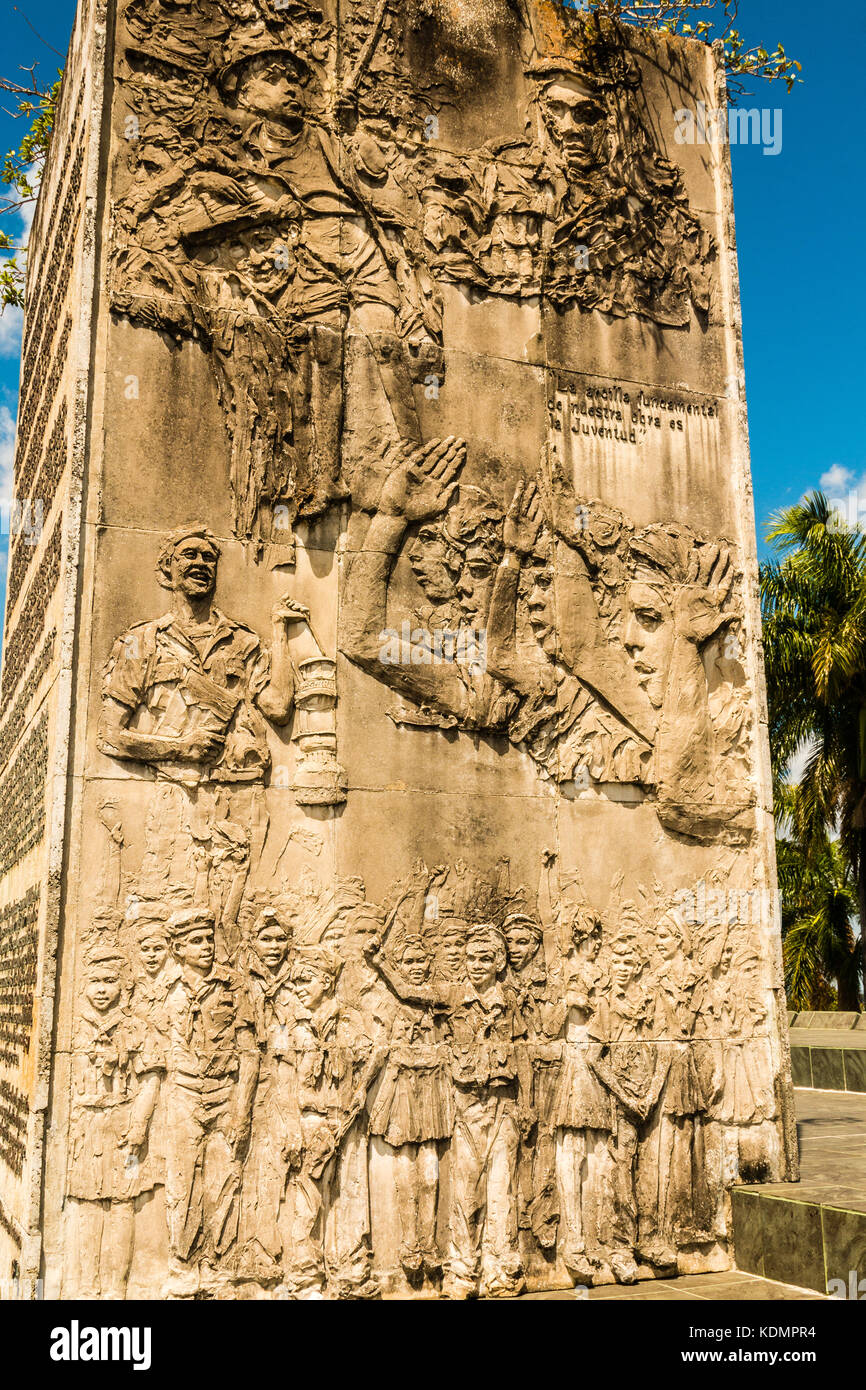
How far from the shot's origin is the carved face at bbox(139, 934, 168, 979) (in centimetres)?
770

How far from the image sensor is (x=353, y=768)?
842cm

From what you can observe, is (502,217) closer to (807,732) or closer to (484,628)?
(484,628)

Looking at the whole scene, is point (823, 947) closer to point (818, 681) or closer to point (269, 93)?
point (818, 681)

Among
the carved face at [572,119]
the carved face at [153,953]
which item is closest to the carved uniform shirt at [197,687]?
the carved face at [153,953]

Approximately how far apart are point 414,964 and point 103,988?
200cm

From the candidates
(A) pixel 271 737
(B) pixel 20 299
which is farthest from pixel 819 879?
(A) pixel 271 737

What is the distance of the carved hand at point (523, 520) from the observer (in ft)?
30.2

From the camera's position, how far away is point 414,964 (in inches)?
327

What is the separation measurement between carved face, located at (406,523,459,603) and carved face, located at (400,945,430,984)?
2444 millimetres

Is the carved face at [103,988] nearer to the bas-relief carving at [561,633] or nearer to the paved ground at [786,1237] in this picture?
the bas-relief carving at [561,633]

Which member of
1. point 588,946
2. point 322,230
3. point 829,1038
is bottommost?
point 829,1038

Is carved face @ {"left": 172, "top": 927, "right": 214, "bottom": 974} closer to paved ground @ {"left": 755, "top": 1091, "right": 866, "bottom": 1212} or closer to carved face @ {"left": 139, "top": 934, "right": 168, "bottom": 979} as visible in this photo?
carved face @ {"left": 139, "top": 934, "right": 168, "bottom": 979}

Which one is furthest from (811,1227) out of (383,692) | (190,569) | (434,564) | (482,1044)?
(190,569)

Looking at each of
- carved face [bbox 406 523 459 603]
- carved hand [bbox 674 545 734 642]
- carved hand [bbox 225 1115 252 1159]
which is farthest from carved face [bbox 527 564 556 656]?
carved hand [bbox 225 1115 252 1159]
